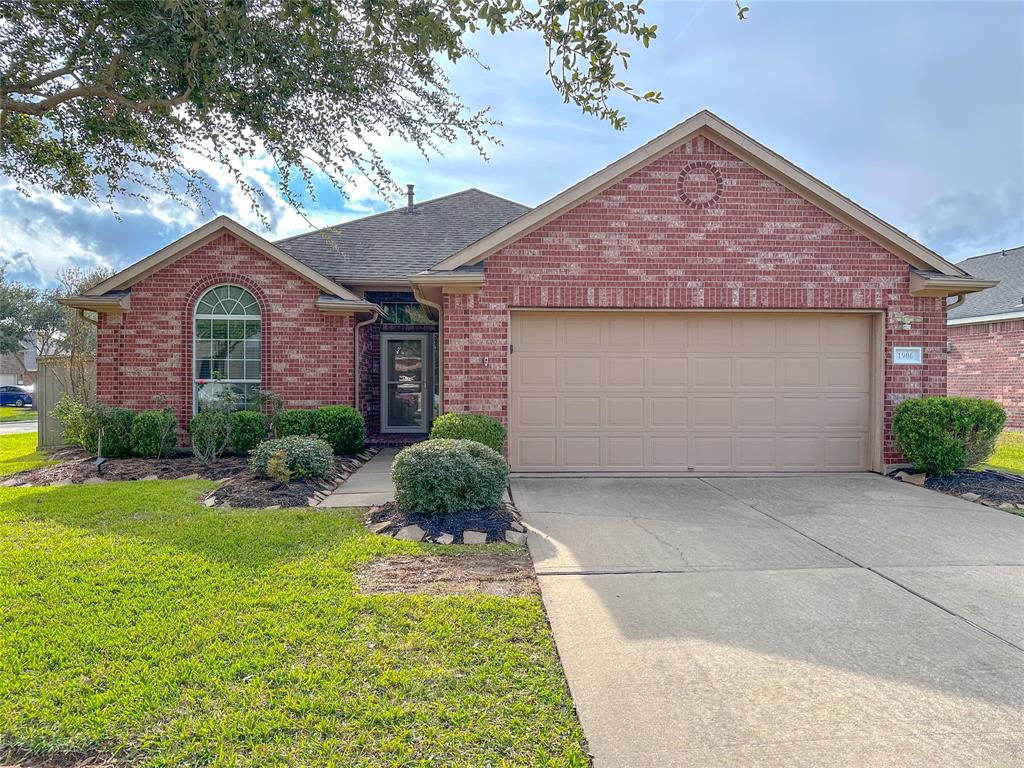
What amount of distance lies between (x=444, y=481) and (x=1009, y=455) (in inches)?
453

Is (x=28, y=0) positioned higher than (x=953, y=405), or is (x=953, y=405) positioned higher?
(x=28, y=0)

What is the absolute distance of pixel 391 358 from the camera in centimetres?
1273

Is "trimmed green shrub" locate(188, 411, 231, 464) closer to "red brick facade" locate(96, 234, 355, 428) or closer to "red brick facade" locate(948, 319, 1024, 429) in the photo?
"red brick facade" locate(96, 234, 355, 428)

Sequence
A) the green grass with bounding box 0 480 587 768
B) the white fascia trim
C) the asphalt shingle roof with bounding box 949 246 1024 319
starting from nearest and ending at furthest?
the green grass with bounding box 0 480 587 768 → the white fascia trim → the asphalt shingle roof with bounding box 949 246 1024 319

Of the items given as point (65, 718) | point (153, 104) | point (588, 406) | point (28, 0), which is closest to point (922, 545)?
point (588, 406)

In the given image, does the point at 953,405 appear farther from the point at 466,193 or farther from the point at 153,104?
the point at 466,193

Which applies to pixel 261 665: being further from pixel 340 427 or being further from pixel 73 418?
pixel 73 418

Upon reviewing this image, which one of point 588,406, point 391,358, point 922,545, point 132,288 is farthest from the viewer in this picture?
point 391,358

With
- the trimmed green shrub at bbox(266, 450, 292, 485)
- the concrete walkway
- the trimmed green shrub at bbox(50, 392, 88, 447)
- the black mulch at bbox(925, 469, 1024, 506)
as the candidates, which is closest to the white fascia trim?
the black mulch at bbox(925, 469, 1024, 506)

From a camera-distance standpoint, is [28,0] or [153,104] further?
[153,104]

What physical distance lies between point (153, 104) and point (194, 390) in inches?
270

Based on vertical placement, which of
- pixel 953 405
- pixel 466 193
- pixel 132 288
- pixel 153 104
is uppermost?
pixel 466 193

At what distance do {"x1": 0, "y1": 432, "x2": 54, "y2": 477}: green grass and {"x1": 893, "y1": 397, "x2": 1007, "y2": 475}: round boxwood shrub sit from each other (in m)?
13.6

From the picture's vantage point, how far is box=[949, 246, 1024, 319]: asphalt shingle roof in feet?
52.9
